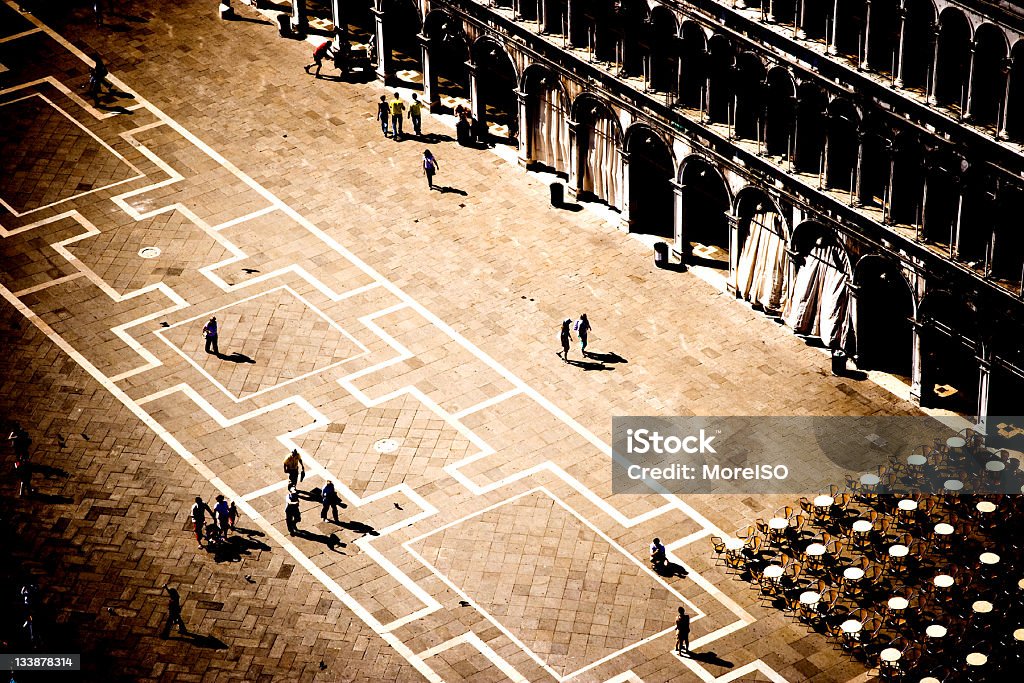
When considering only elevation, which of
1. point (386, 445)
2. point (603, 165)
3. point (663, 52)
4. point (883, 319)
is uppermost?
point (663, 52)

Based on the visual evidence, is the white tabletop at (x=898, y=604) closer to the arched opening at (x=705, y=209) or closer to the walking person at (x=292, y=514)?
the arched opening at (x=705, y=209)

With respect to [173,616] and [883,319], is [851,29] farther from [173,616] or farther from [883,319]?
[173,616]

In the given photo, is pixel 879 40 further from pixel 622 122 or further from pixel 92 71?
pixel 92 71

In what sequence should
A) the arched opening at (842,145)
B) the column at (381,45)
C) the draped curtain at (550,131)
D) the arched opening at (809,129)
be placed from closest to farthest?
the arched opening at (842,145)
the arched opening at (809,129)
the draped curtain at (550,131)
the column at (381,45)

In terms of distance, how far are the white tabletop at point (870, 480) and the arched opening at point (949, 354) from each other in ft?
20.7

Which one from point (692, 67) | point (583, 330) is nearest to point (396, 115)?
point (692, 67)

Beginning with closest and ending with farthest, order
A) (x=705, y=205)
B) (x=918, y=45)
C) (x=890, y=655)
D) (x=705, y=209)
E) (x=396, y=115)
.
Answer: (x=890, y=655) < (x=918, y=45) < (x=705, y=205) < (x=705, y=209) < (x=396, y=115)

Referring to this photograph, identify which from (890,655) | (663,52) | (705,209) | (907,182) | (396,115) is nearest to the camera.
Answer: (890,655)

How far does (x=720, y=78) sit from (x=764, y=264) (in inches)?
363

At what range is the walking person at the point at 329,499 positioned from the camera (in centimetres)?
9138

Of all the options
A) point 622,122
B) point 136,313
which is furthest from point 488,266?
point 136,313

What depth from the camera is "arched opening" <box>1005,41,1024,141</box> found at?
83438 mm

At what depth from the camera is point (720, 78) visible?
99125 millimetres

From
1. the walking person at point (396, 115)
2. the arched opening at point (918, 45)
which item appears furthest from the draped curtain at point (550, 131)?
the arched opening at point (918, 45)
